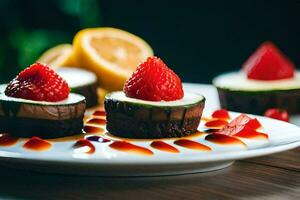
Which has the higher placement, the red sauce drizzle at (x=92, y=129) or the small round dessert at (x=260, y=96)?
the red sauce drizzle at (x=92, y=129)

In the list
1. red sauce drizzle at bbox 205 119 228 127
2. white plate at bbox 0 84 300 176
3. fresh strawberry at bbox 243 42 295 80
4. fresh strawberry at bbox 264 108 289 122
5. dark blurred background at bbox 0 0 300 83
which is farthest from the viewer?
dark blurred background at bbox 0 0 300 83

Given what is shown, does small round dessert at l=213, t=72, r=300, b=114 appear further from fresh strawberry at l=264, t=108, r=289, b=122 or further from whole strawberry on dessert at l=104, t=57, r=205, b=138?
whole strawberry on dessert at l=104, t=57, r=205, b=138

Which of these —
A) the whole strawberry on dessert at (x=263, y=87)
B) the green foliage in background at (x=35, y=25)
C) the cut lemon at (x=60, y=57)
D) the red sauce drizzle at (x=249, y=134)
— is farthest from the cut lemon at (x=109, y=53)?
the green foliage in background at (x=35, y=25)

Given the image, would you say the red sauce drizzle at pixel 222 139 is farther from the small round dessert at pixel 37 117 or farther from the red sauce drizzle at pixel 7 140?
the red sauce drizzle at pixel 7 140

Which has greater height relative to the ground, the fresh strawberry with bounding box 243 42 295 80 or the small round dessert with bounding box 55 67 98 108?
the fresh strawberry with bounding box 243 42 295 80

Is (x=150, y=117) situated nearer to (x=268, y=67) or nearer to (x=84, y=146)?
(x=84, y=146)

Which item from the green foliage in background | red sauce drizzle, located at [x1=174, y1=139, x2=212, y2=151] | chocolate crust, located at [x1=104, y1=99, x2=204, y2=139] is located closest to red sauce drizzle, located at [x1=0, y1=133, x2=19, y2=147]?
chocolate crust, located at [x1=104, y1=99, x2=204, y2=139]

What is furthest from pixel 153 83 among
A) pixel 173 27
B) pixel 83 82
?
pixel 173 27
